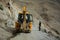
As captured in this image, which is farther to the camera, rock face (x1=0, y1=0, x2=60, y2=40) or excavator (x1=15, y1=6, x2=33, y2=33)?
rock face (x1=0, y1=0, x2=60, y2=40)

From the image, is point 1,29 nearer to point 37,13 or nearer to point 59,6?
point 37,13

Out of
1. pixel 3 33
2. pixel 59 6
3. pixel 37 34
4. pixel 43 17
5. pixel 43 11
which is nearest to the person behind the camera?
pixel 3 33

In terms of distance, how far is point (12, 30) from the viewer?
19.0 m

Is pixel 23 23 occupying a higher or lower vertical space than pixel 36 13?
lower

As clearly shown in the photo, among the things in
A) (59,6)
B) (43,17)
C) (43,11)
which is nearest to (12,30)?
(43,17)

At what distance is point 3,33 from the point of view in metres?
17.4

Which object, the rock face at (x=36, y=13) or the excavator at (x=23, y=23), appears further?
the rock face at (x=36, y=13)

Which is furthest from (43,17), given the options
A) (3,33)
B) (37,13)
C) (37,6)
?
(3,33)

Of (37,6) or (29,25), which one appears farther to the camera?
(37,6)

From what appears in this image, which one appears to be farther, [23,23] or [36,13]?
[36,13]

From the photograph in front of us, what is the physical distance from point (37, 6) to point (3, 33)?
18.4m

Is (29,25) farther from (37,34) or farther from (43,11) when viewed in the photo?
(43,11)

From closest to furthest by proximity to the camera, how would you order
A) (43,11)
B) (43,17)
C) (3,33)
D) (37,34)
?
(3,33), (37,34), (43,17), (43,11)

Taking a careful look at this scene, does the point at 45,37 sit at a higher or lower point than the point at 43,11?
lower
